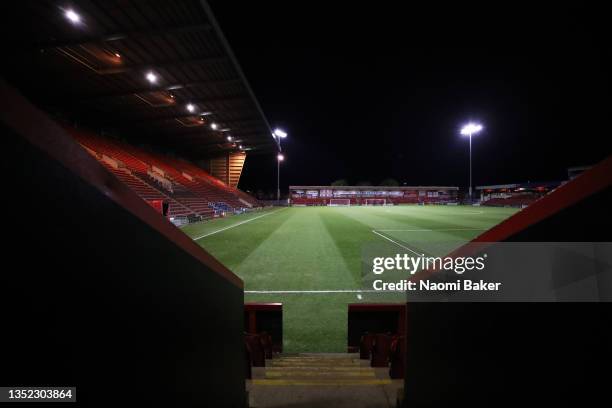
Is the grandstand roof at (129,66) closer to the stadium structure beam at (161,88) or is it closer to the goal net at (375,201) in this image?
the stadium structure beam at (161,88)

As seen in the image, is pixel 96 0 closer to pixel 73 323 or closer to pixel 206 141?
pixel 73 323

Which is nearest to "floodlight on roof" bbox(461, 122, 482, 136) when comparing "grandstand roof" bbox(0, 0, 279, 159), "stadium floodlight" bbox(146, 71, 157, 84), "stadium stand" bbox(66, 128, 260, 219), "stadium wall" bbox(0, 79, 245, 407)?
"grandstand roof" bbox(0, 0, 279, 159)

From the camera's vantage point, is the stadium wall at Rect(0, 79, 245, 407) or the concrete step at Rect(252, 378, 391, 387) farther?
the concrete step at Rect(252, 378, 391, 387)

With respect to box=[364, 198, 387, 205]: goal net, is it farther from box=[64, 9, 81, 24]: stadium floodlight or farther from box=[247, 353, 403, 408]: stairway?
box=[247, 353, 403, 408]: stairway

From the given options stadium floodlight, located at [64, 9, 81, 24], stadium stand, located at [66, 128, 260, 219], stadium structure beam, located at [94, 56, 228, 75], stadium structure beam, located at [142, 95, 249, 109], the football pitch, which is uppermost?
stadium structure beam, located at [142, 95, 249, 109]

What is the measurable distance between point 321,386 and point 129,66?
18.2 meters

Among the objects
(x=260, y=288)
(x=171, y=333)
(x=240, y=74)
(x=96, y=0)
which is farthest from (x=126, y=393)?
(x=240, y=74)

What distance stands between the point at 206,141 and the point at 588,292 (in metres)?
35.8

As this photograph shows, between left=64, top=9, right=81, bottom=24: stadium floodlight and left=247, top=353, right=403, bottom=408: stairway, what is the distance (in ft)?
47.7

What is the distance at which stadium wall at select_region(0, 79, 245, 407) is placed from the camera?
0.69 m

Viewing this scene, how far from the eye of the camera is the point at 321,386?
2.17 m

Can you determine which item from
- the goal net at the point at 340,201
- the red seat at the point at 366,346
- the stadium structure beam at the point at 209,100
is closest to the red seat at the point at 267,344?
the red seat at the point at 366,346

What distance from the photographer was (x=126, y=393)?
931 millimetres

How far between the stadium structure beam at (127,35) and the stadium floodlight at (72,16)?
2.88 feet
